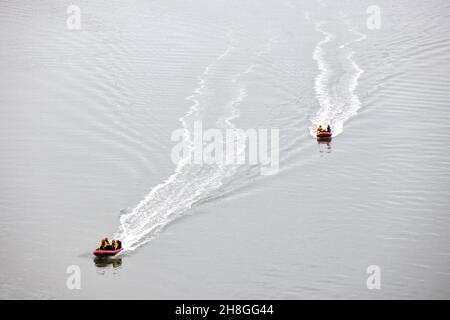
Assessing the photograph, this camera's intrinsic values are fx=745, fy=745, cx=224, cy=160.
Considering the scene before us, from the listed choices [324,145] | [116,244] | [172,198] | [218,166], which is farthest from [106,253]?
[324,145]

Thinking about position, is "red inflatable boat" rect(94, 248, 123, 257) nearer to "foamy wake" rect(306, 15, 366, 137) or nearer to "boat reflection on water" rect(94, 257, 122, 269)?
"boat reflection on water" rect(94, 257, 122, 269)

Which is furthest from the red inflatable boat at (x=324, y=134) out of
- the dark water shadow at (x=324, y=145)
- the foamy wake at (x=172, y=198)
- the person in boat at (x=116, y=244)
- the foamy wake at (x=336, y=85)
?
the person in boat at (x=116, y=244)

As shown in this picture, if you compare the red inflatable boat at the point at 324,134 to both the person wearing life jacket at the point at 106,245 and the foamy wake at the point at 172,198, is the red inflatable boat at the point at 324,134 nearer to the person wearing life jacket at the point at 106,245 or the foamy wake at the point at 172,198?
the foamy wake at the point at 172,198

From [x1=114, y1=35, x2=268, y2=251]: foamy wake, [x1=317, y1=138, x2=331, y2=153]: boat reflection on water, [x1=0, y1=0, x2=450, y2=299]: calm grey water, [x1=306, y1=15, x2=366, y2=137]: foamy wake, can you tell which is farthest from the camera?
[x1=306, y1=15, x2=366, y2=137]: foamy wake

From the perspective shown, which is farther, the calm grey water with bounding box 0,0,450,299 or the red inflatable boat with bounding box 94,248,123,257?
the calm grey water with bounding box 0,0,450,299

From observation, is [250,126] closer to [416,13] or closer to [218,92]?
[218,92]

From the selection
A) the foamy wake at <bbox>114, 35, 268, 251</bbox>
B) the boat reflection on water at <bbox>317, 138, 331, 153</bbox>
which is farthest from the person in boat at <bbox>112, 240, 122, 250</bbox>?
the boat reflection on water at <bbox>317, 138, 331, 153</bbox>
